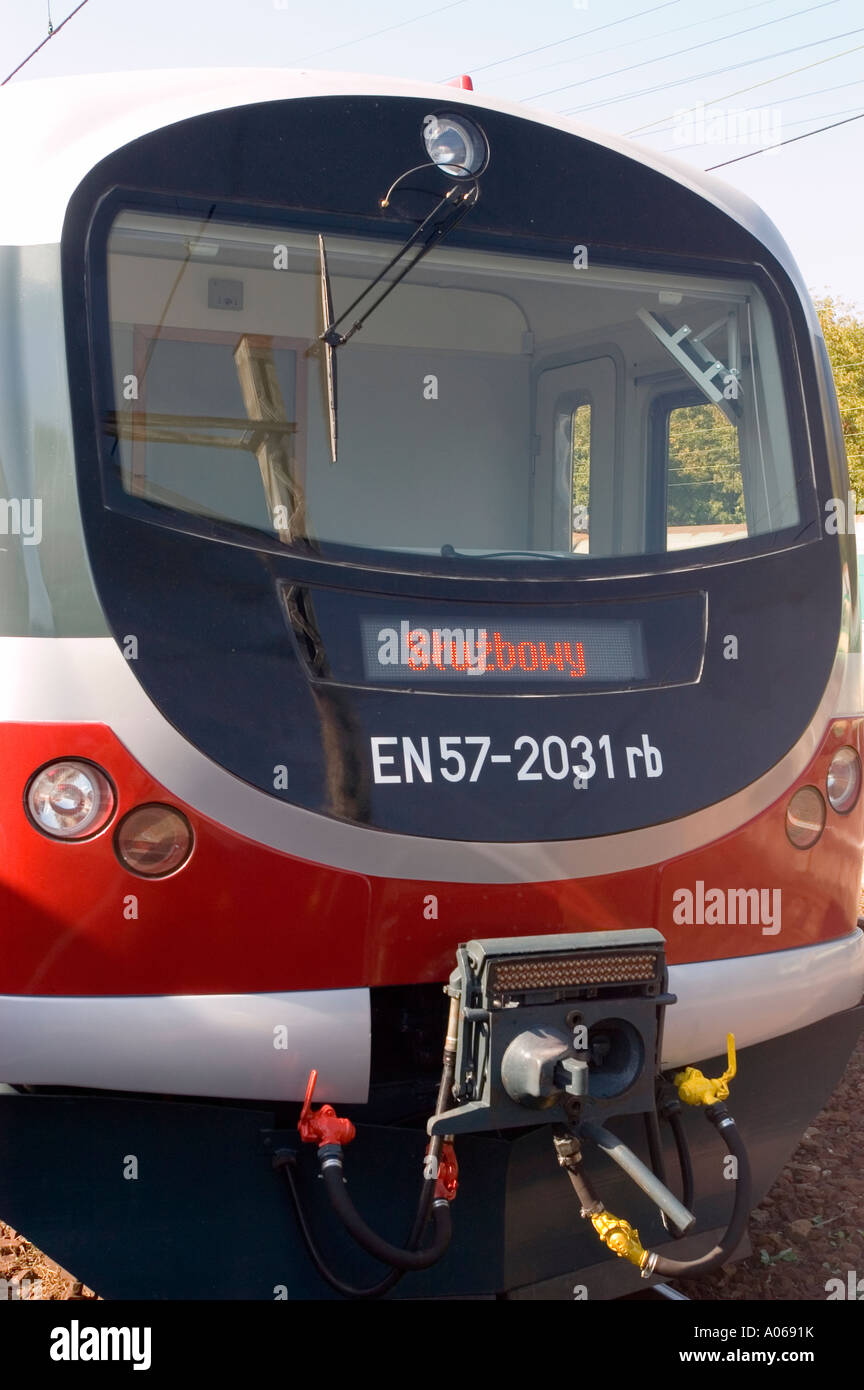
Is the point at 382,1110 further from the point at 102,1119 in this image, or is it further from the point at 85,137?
the point at 85,137

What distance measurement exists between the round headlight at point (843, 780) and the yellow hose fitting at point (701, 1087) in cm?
70

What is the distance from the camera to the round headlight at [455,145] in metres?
3.08

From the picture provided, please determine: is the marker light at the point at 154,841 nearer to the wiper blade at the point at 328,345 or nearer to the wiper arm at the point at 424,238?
the wiper blade at the point at 328,345

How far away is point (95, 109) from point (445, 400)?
4.11 feet

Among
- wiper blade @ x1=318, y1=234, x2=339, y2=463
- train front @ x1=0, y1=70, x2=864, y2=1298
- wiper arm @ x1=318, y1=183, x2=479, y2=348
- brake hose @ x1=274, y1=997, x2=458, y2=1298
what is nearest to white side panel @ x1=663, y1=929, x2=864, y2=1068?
train front @ x1=0, y1=70, x2=864, y2=1298

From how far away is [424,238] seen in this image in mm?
3090

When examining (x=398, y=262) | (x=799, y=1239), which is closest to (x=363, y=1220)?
(x=799, y=1239)

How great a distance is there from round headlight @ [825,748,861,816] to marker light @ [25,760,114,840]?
1.71 meters

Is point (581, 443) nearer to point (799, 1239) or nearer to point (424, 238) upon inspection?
point (424, 238)

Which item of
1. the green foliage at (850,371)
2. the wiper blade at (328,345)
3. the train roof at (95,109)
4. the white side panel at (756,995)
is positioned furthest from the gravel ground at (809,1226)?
the green foliage at (850,371)

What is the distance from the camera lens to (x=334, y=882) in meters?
2.70
